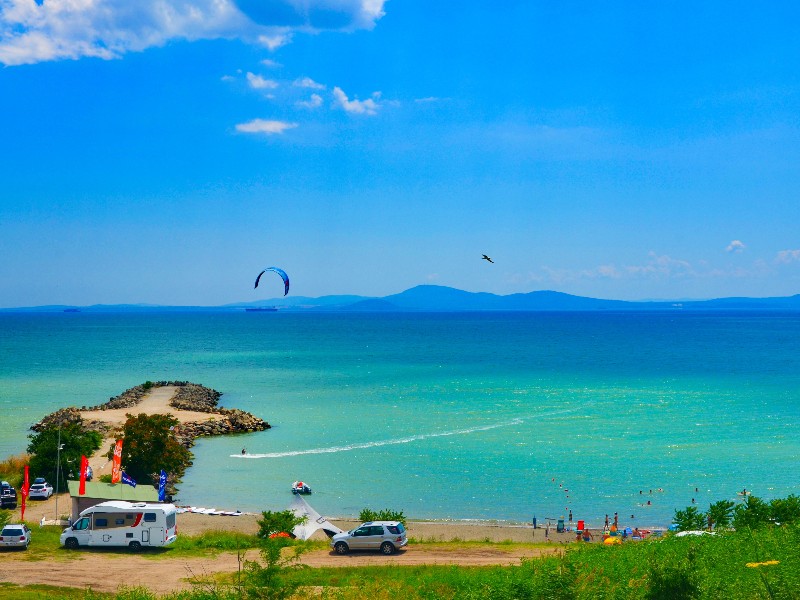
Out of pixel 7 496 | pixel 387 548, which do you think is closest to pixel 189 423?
pixel 7 496

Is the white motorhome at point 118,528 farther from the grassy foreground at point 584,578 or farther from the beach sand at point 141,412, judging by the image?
the beach sand at point 141,412

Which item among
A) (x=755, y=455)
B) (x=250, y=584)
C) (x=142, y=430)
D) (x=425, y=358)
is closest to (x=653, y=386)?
(x=755, y=455)

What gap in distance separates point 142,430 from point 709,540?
3600 centimetres

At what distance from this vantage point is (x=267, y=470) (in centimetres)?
5753

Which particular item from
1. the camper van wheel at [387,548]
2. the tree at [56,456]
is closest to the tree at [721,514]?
the camper van wheel at [387,548]

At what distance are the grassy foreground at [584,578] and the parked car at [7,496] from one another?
14.1 m

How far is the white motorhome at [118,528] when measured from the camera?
32.4 m

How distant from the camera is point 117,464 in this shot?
1777 inches

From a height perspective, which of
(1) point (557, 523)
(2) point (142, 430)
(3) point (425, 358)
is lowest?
(1) point (557, 523)

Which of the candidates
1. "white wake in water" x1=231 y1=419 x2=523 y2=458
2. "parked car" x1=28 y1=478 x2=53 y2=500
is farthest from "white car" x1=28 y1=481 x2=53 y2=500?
"white wake in water" x1=231 y1=419 x2=523 y2=458

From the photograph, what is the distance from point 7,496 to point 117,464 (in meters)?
6.14

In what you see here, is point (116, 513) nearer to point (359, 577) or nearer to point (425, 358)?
point (359, 577)

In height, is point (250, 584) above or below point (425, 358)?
below

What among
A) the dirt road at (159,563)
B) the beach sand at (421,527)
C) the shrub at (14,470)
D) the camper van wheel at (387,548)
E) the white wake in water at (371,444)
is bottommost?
the beach sand at (421,527)
